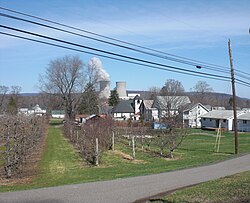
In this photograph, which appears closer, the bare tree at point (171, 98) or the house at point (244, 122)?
the house at point (244, 122)

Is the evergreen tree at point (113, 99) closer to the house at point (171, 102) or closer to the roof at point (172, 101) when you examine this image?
the house at point (171, 102)

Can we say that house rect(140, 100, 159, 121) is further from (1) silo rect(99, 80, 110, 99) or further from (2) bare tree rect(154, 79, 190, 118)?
(1) silo rect(99, 80, 110, 99)

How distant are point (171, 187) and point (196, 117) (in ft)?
221

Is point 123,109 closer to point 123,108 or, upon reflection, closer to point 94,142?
point 123,108

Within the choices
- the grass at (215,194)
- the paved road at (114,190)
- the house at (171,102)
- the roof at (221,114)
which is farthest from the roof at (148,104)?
the grass at (215,194)

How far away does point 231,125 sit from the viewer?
209 ft

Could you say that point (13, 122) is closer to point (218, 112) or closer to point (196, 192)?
point (196, 192)

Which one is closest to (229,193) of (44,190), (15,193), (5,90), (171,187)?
(171,187)

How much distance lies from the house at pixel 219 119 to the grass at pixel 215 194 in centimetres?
5276

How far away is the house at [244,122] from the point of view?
59188 millimetres

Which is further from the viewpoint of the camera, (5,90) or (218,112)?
(5,90)

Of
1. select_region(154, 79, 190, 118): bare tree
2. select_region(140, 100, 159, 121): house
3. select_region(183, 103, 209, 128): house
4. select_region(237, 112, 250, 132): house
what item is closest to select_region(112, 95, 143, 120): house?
select_region(140, 100, 159, 121): house

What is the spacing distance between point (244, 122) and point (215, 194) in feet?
172

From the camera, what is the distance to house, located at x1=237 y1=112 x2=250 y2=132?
2330 inches
